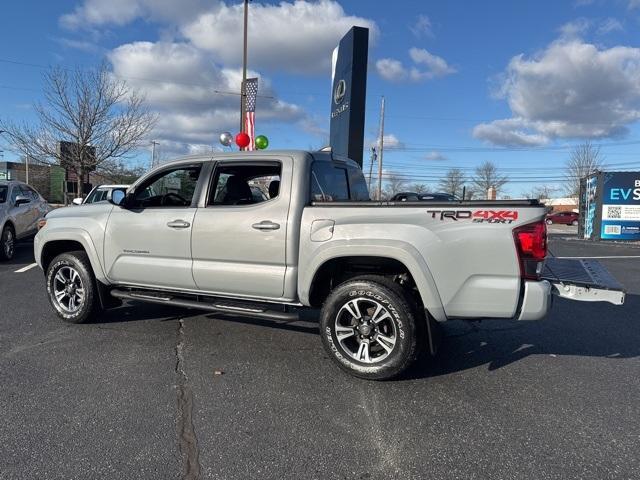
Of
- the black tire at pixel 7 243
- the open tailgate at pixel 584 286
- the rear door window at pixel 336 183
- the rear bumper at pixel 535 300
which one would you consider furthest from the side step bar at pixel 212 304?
the black tire at pixel 7 243

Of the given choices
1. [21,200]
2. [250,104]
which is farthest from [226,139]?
[21,200]

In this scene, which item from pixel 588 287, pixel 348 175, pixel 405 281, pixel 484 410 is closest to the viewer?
pixel 484 410

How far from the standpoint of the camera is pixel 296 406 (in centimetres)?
353

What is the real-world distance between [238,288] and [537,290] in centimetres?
255

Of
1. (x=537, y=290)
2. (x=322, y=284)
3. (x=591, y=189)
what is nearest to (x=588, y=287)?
(x=537, y=290)

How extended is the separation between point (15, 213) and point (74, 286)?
684 centimetres

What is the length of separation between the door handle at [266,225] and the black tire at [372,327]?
76 centimetres

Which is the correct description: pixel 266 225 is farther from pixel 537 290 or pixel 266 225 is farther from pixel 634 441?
pixel 634 441

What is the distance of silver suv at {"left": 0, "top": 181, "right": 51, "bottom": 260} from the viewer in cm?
1044

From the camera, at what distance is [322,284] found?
14.7 feet

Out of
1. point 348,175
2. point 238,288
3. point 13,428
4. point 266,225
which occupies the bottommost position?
point 13,428

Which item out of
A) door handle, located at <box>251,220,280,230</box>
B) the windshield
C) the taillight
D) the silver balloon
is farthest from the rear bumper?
the silver balloon

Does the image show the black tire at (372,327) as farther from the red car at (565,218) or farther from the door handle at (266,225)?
the red car at (565,218)

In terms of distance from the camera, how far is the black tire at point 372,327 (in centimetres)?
387
